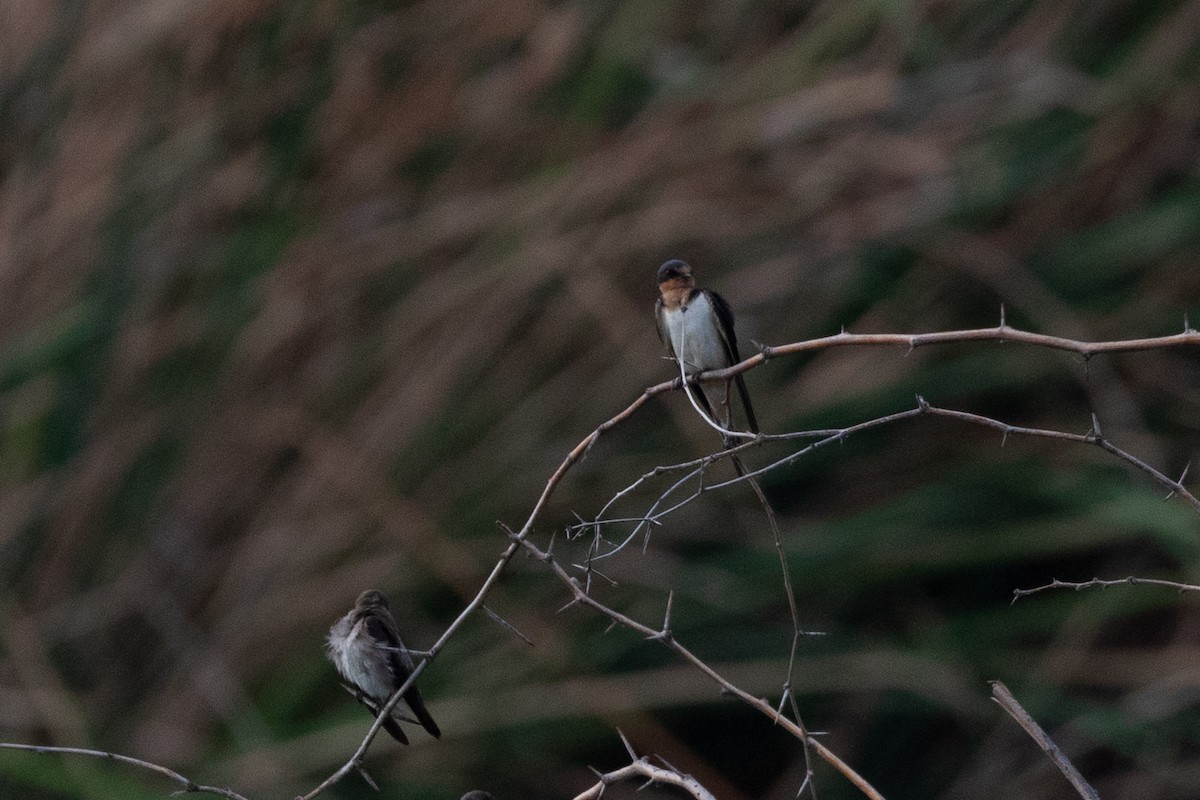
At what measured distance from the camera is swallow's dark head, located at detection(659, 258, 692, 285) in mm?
3445

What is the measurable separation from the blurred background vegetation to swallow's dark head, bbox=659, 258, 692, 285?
105 cm

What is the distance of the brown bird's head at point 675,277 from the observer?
3.47 m

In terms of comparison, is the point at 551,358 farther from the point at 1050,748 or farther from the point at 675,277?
the point at 1050,748

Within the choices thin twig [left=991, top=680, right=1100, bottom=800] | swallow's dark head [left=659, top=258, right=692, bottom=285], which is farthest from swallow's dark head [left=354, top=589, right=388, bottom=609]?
thin twig [left=991, top=680, right=1100, bottom=800]

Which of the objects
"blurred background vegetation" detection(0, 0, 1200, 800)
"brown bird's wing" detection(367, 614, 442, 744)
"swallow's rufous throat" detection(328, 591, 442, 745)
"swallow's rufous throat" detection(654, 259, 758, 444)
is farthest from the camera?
"blurred background vegetation" detection(0, 0, 1200, 800)

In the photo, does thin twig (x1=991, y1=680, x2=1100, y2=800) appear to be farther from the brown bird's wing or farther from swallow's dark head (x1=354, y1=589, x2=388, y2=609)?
swallow's dark head (x1=354, y1=589, x2=388, y2=609)

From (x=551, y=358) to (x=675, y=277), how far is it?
4.39 ft

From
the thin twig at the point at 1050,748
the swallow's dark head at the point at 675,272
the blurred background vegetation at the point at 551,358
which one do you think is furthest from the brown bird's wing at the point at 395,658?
the blurred background vegetation at the point at 551,358

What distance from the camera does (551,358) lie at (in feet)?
15.9

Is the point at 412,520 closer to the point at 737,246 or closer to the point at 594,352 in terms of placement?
the point at 594,352

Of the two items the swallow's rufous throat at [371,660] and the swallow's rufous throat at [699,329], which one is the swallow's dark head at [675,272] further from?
the swallow's rufous throat at [371,660]

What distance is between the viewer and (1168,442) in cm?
485

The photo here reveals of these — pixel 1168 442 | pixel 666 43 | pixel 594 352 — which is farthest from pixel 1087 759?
pixel 666 43

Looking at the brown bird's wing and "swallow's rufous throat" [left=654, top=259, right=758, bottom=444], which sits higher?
"swallow's rufous throat" [left=654, top=259, right=758, bottom=444]
